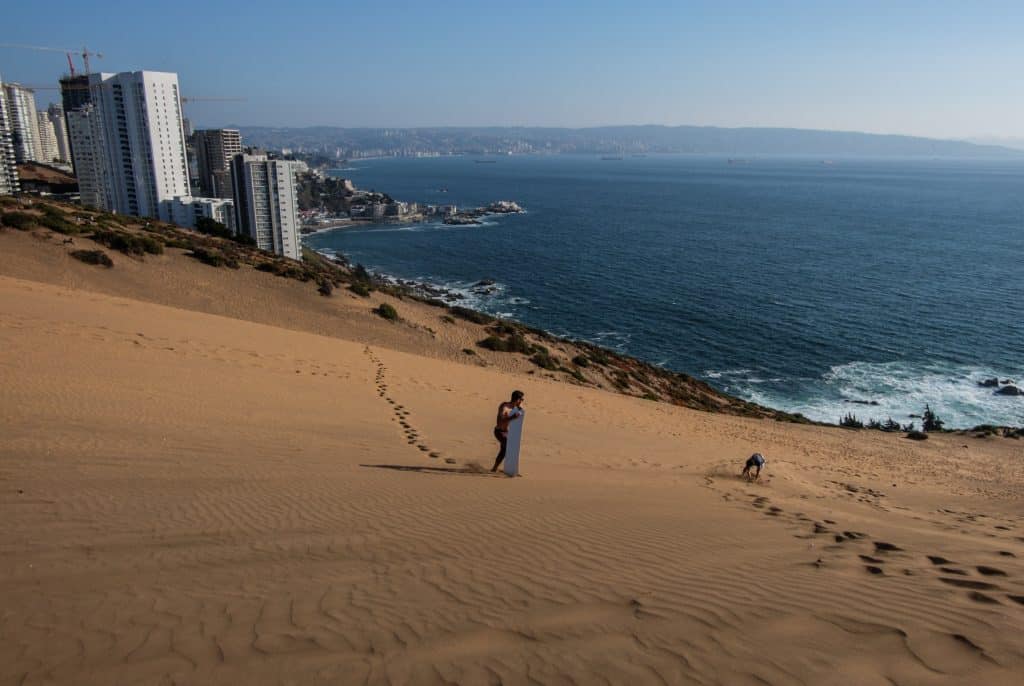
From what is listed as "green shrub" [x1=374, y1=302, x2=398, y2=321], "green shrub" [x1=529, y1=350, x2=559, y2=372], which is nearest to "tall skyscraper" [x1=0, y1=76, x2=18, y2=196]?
"green shrub" [x1=374, y1=302, x2=398, y2=321]

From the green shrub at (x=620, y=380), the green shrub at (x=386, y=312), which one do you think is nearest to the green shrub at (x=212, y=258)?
the green shrub at (x=386, y=312)

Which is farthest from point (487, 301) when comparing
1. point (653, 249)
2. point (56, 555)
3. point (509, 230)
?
point (56, 555)

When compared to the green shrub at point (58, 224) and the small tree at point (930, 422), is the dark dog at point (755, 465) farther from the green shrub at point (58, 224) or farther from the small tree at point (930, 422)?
the green shrub at point (58, 224)

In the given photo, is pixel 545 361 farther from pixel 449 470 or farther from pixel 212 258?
pixel 449 470

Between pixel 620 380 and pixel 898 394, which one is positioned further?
pixel 898 394

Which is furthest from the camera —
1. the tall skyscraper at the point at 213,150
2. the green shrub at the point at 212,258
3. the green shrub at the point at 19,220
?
the tall skyscraper at the point at 213,150

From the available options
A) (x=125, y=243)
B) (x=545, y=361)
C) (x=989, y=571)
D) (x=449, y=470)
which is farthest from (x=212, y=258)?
(x=989, y=571)
